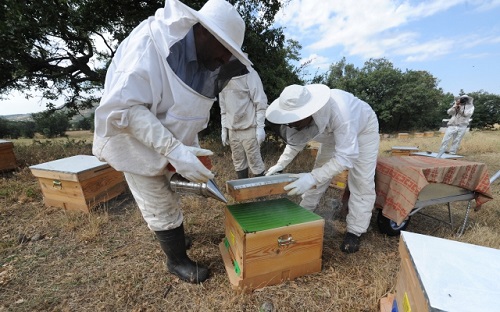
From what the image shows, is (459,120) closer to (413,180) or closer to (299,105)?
(413,180)

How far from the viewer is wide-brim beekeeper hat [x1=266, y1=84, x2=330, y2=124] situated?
2.22 metres

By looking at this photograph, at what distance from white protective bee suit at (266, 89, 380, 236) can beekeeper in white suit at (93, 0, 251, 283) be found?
924 mm

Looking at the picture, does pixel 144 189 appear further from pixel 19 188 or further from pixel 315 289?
pixel 19 188

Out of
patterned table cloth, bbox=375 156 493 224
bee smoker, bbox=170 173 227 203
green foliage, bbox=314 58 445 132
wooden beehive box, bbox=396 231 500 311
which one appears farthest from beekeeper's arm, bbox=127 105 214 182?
green foliage, bbox=314 58 445 132

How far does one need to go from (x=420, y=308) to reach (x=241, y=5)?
6859mm

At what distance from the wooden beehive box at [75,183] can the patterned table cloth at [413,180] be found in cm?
393

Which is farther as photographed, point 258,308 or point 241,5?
point 241,5

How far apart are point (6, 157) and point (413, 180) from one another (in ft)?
24.3

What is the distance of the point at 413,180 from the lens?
2.54 metres

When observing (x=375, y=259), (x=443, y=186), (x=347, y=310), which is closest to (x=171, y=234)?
(x=347, y=310)

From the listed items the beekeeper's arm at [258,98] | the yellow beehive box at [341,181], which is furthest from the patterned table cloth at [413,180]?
the beekeeper's arm at [258,98]

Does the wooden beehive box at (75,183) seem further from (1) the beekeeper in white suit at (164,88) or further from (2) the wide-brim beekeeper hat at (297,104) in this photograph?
(2) the wide-brim beekeeper hat at (297,104)

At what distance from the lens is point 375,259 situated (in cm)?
262

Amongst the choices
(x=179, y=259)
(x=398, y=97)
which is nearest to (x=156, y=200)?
(x=179, y=259)
